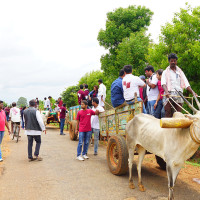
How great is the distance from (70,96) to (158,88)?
82.1 feet

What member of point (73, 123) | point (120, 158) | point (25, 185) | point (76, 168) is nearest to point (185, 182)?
point (120, 158)

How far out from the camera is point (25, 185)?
465cm

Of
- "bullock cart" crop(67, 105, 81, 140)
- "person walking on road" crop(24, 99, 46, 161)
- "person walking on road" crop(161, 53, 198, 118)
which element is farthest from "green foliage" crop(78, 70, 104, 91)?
"person walking on road" crop(161, 53, 198, 118)

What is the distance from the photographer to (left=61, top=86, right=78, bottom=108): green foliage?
29.1 meters

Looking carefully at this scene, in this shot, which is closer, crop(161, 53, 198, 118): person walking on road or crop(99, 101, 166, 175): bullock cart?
crop(161, 53, 198, 118): person walking on road

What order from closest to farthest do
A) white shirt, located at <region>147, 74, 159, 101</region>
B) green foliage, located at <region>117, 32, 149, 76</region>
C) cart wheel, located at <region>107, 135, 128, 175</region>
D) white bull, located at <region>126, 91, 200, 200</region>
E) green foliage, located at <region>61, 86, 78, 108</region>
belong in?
1. white bull, located at <region>126, 91, 200, 200</region>
2. cart wheel, located at <region>107, 135, 128, 175</region>
3. white shirt, located at <region>147, 74, 159, 101</region>
4. green foliage, located at <region>117, 32, 149, 76</region>
5. green foliage, located at <region>61, 86, 78, 108</region>

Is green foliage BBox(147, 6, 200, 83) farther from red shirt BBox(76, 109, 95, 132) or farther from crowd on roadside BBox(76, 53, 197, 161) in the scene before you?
red shirt BBox(76, 109, 95, 132)

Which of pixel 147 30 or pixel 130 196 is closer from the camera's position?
pixel 130 196

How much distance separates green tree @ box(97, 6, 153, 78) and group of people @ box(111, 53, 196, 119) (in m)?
17.5

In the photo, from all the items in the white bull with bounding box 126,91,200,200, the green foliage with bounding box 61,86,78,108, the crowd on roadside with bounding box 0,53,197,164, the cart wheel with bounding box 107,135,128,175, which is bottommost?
the cart wheel with bounding box 107,135,128,175

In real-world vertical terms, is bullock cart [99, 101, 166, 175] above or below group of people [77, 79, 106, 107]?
below

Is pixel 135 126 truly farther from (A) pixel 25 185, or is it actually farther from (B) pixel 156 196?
(A) pixel 25 185

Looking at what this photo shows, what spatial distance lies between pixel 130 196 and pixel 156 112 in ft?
7.20

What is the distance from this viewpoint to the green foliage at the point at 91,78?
97.1 feet
